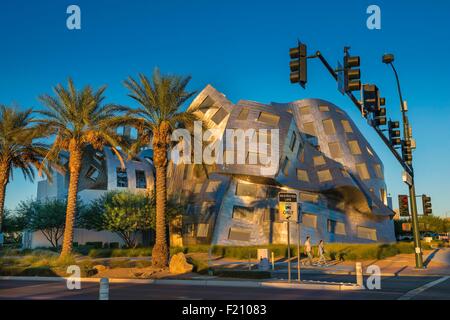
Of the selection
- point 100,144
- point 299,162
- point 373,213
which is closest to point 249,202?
point 299,162

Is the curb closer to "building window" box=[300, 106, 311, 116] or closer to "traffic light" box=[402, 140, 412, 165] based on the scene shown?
"traffic light" box=[402, 140, 412, 165]

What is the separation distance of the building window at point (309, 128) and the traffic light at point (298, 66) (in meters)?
41.4

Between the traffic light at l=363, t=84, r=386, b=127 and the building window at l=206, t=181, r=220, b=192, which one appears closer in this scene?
the traffic light at l=363, t=84, r=386, b=127

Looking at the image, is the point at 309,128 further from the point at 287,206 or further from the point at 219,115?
the point at 287,206

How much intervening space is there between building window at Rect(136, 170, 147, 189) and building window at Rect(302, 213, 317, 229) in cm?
2758

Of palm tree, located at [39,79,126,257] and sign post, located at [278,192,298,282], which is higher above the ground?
palm tree, located at [39,79,126,257]

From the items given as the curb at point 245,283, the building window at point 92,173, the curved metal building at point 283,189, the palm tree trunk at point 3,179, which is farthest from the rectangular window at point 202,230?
the curb at point 245,283

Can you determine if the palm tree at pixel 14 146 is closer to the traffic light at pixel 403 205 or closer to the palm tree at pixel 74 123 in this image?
the palm tree at pixel 74 123

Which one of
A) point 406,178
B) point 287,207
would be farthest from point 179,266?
point 406,178

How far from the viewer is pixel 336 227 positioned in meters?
43.5

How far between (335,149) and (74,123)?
105ft

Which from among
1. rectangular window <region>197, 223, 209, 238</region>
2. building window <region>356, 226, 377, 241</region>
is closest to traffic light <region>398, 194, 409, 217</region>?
building window <region>356, 226, 377, 241</region>

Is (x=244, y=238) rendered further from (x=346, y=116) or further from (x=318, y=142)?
(x=346, y=116)

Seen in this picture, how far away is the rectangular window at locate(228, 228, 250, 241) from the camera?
1631 inches
